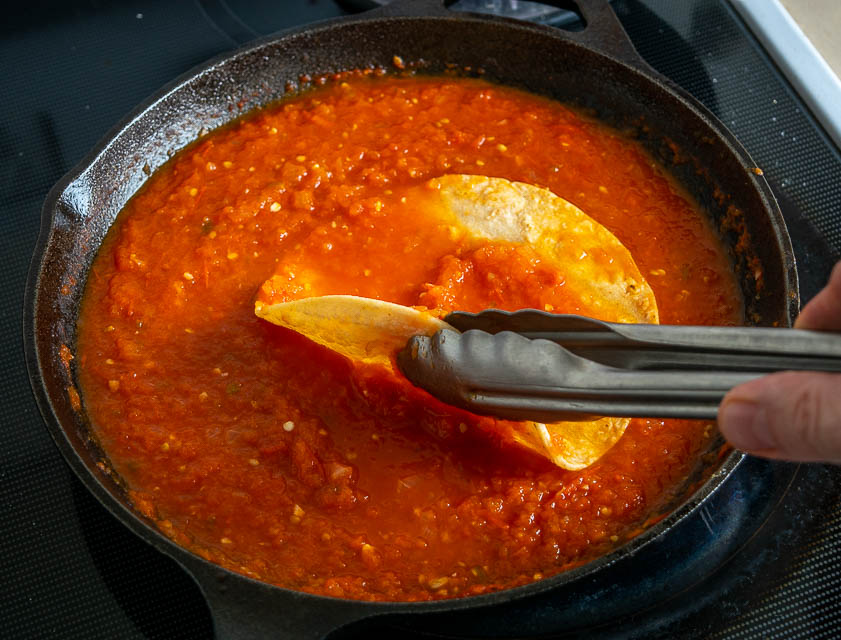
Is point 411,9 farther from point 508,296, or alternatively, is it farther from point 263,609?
point 263,609

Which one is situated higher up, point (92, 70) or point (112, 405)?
point (92, 70)

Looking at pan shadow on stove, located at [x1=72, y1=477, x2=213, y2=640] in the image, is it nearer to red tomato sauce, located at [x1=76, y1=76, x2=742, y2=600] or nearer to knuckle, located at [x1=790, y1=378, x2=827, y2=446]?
red tomato sauce, located at [x1=76, y1=76, x2=742, y2=600]

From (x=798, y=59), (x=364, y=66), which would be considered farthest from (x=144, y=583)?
(x=798, y=59)

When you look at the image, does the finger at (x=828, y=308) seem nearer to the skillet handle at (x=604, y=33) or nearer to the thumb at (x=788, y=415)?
the thumb at (x=788, y=415)

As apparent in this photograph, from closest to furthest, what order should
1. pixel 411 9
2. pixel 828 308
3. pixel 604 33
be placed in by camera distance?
1. pixel 828 308
2. pixel 604 33
3. pixel 411 9

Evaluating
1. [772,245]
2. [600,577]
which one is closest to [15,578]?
[600,577]

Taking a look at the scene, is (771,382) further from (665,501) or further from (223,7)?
(223,7)

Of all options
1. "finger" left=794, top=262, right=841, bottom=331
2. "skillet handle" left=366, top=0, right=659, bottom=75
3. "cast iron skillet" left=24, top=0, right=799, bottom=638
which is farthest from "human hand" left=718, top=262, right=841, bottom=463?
"skillet handle" left=366, top=0, right=659, bottom=75
